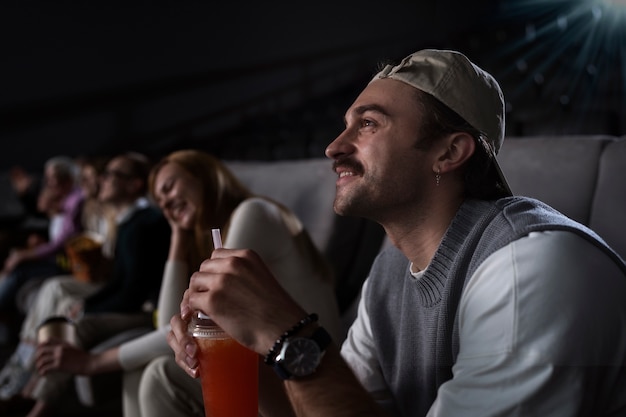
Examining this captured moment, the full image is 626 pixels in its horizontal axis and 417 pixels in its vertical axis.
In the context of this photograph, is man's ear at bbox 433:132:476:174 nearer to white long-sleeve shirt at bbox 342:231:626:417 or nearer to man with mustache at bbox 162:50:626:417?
man with mustache at bbox 162:50:626:417

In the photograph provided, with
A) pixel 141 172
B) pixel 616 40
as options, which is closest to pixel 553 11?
pixel 616 40

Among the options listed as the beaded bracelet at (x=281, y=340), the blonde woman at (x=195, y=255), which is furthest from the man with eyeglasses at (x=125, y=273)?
the beaded bracelet at (x=281, y=340)

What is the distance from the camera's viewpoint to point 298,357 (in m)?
0.48

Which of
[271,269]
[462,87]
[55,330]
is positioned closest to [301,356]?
[462,87]

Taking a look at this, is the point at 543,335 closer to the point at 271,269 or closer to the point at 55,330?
the point at 271,269

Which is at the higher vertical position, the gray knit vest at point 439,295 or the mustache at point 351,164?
the mustache at point 351,164

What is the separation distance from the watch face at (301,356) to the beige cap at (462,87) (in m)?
0.25

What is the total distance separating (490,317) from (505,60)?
3.52 meters

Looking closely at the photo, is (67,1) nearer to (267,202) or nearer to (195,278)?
(267,202)

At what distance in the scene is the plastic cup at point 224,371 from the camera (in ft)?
1.74

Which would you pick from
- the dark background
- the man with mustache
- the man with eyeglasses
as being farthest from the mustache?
the dark background

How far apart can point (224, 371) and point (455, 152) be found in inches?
11.1

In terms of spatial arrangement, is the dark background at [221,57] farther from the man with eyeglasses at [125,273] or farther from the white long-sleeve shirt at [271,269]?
the white long-sleeve shirt at [271,269]

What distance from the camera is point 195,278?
19.9 inches
